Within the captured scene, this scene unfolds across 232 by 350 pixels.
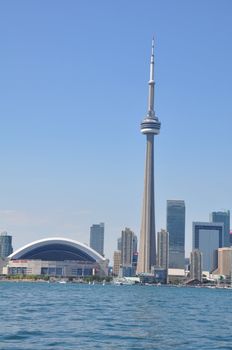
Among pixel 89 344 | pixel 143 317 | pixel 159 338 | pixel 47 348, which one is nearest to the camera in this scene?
pixel 47 348

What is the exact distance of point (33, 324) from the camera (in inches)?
1527

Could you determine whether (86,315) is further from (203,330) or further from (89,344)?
(89,344)

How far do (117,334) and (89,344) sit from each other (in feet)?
14.7

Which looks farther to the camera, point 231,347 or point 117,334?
point 117,334

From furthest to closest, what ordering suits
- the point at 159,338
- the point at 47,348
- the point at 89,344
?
the point at 159,338
the point at 89,344
the point at 47,348

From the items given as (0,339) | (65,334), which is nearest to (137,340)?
(65,334)

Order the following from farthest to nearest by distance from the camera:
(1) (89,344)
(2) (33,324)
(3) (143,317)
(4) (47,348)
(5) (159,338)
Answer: (3) (143,317) < (2) (33,324) < (5) (159,338) < (1) (89,344) < (4) (47,348)

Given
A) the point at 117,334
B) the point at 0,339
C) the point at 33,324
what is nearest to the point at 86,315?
the point at 33,324

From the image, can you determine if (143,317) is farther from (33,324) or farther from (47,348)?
(47,348)

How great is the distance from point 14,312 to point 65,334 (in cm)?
1589

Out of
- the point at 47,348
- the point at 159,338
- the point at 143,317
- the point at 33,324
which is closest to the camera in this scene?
the point at 47,348

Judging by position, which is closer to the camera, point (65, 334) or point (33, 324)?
point (65, 334)

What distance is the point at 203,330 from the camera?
39.4m

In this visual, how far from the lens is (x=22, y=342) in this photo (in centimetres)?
3067
